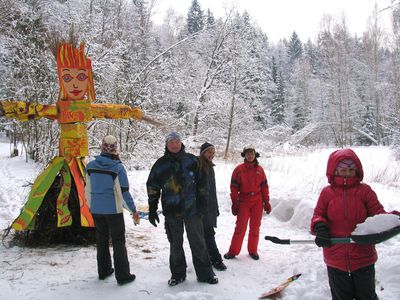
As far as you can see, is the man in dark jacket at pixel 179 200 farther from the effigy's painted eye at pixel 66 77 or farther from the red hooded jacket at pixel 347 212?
the effigy's painted eye at pixel 66 77

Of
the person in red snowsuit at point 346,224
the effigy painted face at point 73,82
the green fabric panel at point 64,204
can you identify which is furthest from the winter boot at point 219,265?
the effigy painted face at point 73,82

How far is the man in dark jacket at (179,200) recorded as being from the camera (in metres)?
3.67

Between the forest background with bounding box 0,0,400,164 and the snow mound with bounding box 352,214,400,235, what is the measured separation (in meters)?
4.12

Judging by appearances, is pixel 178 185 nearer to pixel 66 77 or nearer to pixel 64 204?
pixel 64 204

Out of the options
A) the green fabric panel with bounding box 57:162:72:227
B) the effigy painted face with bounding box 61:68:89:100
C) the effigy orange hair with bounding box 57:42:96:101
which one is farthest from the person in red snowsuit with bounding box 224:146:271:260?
the effigy orange hair with bounding box 57:42:96:101

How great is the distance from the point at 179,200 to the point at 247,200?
1.39 metres

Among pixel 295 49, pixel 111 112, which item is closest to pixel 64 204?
pixel 111 112

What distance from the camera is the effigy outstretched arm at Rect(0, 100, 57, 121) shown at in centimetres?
453

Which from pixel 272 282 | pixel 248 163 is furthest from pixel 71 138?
pixel 272 282

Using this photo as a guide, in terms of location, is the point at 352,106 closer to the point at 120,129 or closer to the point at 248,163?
the point at 120,129

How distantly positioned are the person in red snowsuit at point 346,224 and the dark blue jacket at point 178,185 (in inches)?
53.3

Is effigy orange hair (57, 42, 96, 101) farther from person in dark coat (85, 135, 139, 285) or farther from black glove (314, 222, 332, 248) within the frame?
black glove (314, 222, 332, 248)

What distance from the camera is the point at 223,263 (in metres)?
4.35

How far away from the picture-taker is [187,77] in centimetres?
1867
